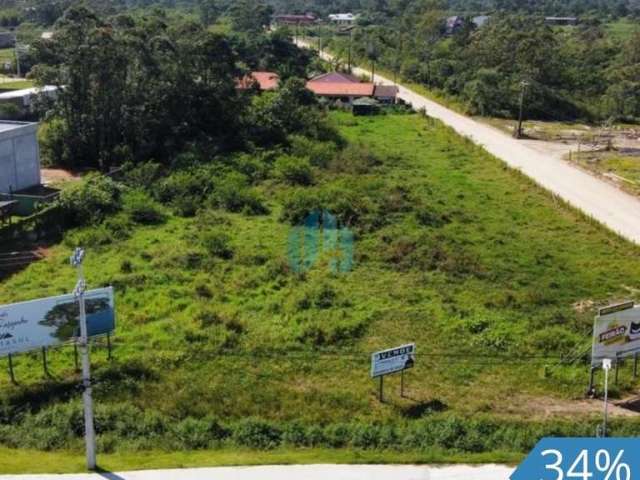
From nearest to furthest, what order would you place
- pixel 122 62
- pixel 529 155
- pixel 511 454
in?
pixel 511 454 → pixel 122 62 → pixel 529 155

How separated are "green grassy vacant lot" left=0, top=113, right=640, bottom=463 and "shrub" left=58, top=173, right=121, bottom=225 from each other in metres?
1.10

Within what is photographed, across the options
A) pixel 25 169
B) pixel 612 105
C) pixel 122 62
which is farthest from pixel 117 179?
pixel 612 105

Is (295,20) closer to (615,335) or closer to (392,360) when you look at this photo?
(615,335)

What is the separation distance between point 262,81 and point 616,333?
148 feet

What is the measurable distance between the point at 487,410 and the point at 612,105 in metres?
44.9

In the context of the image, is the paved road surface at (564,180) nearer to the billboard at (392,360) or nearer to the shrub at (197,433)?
the billboard at (392,360)

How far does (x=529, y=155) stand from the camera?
42062 millimetres

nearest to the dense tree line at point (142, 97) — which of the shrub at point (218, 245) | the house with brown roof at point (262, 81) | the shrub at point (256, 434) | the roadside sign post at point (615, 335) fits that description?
the house with brown roof at point (262, 81)

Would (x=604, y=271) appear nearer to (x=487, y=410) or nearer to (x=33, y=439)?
(x=487, y=410)


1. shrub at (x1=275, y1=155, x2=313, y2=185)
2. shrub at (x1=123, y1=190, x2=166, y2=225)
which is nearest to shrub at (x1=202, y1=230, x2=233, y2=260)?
shrub at (x1=123, y1=190, x2=166, y2=225)

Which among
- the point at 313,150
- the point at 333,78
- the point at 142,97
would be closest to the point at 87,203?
the point at 142,97

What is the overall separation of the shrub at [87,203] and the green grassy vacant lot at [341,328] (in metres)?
1.10

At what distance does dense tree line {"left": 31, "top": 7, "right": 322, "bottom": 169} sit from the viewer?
118 feet

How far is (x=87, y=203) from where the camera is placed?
92.2ft
